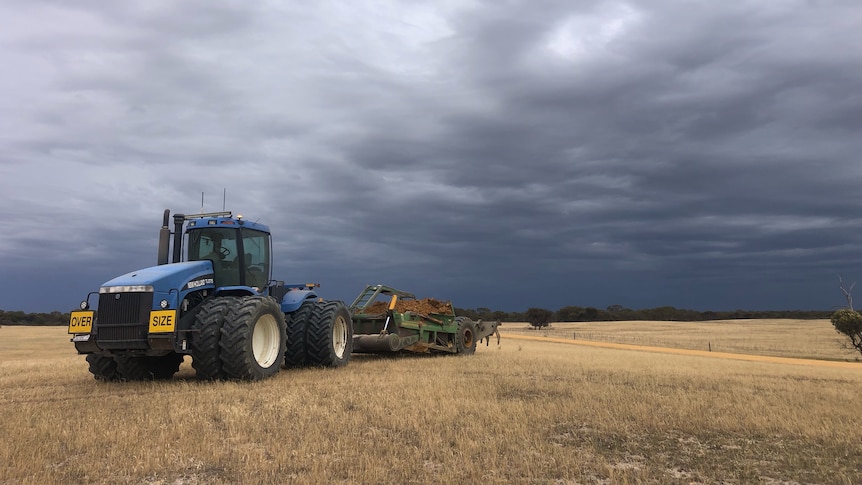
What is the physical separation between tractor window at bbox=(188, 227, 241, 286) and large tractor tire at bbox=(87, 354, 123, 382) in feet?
7.68

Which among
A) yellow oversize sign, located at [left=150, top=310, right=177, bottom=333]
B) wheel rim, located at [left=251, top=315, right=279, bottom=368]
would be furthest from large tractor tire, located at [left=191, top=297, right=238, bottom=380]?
wheel rim, located at [left=251, top=315, right=279, bottom=368]

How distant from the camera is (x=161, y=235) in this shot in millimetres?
11570

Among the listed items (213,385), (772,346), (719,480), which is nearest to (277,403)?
(213,385)

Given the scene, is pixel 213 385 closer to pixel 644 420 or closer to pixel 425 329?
pixel 644 420

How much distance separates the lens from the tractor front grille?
383 inches

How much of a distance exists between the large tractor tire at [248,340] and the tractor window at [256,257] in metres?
1.13

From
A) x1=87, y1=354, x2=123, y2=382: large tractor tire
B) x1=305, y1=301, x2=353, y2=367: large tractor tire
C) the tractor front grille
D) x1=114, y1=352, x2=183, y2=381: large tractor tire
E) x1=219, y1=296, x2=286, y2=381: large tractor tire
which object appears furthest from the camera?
x1=305, y1=301, x2=353, y2=367: large tractor tire

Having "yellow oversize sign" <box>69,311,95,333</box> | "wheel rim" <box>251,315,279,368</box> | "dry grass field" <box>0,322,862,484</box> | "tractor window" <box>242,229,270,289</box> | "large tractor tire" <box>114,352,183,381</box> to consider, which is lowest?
"dry grass field" <box>0,322,862,484</box>

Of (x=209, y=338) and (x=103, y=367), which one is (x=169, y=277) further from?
(x=103, y=367)

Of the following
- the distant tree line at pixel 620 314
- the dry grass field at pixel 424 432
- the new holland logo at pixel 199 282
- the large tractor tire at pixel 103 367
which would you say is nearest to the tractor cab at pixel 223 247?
the new holland logo at pixel 199 282

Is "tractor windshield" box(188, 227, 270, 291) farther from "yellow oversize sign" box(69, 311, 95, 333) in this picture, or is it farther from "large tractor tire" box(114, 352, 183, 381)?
"yellow oversize sign" box(69, 311, 95, 333)

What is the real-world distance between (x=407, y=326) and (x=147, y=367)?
21.3ft

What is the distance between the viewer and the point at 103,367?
1102 cm

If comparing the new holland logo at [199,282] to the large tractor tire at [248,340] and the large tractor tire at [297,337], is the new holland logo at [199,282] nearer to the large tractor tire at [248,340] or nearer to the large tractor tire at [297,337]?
the large tractor tire at [248,340]
